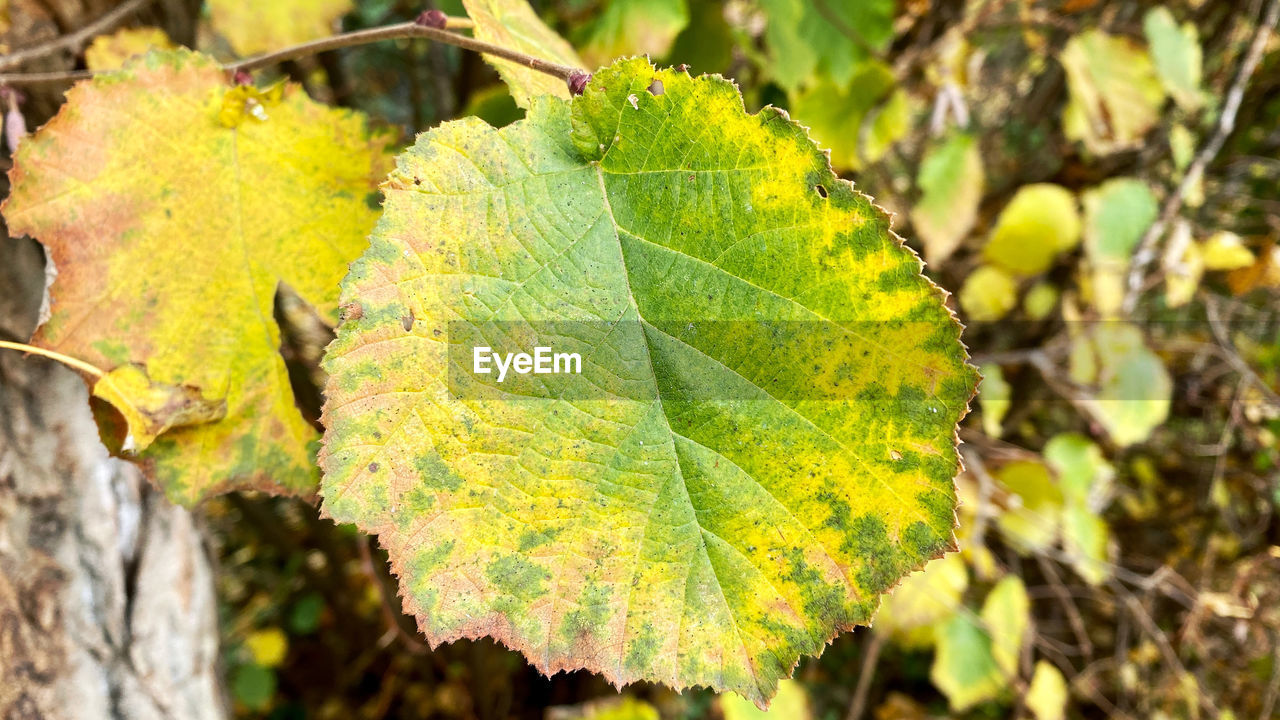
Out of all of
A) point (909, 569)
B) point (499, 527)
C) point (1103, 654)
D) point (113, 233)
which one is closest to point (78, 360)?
point (113, 233)

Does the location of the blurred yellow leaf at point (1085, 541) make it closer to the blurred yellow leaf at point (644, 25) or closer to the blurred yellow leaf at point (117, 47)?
the blurred yellow leaf at point (644, 25)

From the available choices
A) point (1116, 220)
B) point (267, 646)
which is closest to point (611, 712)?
point (267, 646)

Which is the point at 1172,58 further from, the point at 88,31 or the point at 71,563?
the point at 71,563

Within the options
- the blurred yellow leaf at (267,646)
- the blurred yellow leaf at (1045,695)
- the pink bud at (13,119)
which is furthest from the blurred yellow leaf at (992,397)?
the blurred yellow leaf at (267,646)

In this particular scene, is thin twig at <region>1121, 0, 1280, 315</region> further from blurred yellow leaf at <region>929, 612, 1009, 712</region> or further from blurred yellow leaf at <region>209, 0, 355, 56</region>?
blurred yellow leaf at <region>209, 0, 355, 56</region>

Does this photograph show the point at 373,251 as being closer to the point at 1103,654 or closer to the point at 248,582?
the point at 248,582

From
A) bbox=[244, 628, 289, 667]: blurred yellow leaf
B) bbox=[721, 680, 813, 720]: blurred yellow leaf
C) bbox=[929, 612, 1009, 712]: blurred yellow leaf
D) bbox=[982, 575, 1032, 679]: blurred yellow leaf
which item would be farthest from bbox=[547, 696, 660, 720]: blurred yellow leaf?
bbox=[244, 628, 289, 667]: blurred yellow leaf
